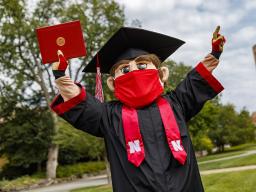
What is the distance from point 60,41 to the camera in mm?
3311

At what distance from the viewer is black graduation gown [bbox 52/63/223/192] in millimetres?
2996

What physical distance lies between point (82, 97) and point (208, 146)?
38.5 meters

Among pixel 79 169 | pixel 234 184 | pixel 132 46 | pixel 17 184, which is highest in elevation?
pixel 132 46

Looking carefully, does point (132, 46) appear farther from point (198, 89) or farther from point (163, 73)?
point (198, 89)

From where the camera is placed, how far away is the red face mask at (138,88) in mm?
3205

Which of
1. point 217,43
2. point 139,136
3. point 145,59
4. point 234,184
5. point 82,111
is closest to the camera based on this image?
point 139,136

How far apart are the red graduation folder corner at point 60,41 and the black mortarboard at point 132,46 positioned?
0.28m

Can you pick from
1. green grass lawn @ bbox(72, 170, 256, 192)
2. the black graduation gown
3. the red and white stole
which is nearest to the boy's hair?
the black graduation gown

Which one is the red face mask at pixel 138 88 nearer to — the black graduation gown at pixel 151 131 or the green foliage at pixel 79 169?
the black graduation gown at pixel 151 131

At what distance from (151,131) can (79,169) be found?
28151 mm

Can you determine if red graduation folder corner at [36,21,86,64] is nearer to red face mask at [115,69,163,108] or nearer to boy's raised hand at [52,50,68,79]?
boy's raised hand at [52,50,68,79]

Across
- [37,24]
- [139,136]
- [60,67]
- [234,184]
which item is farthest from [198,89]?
[37,24]

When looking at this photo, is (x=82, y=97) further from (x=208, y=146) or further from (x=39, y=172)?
(x=208, y=146)

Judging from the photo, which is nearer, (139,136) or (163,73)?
(139,136)
